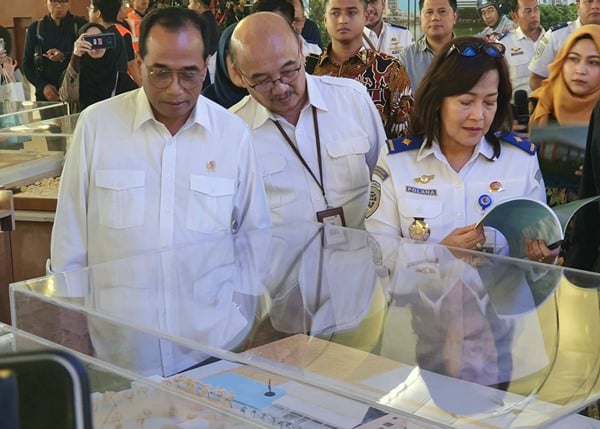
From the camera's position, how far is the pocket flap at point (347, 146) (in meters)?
2.63

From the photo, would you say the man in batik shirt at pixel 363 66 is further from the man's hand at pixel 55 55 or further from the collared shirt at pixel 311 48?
the man's hand at pixel 55 55

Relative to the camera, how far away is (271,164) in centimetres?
260

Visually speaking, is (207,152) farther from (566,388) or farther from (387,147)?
(566,388)

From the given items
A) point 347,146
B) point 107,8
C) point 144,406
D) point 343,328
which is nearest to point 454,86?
point 347,146

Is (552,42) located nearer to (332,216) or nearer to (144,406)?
(332,216)

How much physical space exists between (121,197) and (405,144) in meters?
0.78

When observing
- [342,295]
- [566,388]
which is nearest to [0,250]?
[342,295]

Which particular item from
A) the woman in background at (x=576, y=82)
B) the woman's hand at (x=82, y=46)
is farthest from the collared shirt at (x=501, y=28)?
the woman's hand at (x=82, y=46)

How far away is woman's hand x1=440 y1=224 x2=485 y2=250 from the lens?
2031mm

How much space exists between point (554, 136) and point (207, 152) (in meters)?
1.53

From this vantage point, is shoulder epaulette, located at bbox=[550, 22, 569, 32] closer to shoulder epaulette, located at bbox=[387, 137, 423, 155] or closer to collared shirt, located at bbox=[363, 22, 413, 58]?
collared shirt, located at bbox=[363, 22, 413, 58]

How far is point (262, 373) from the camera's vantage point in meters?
1.29

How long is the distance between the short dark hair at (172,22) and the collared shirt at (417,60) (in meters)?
2.63

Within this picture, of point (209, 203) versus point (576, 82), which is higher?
point (576, 82)
